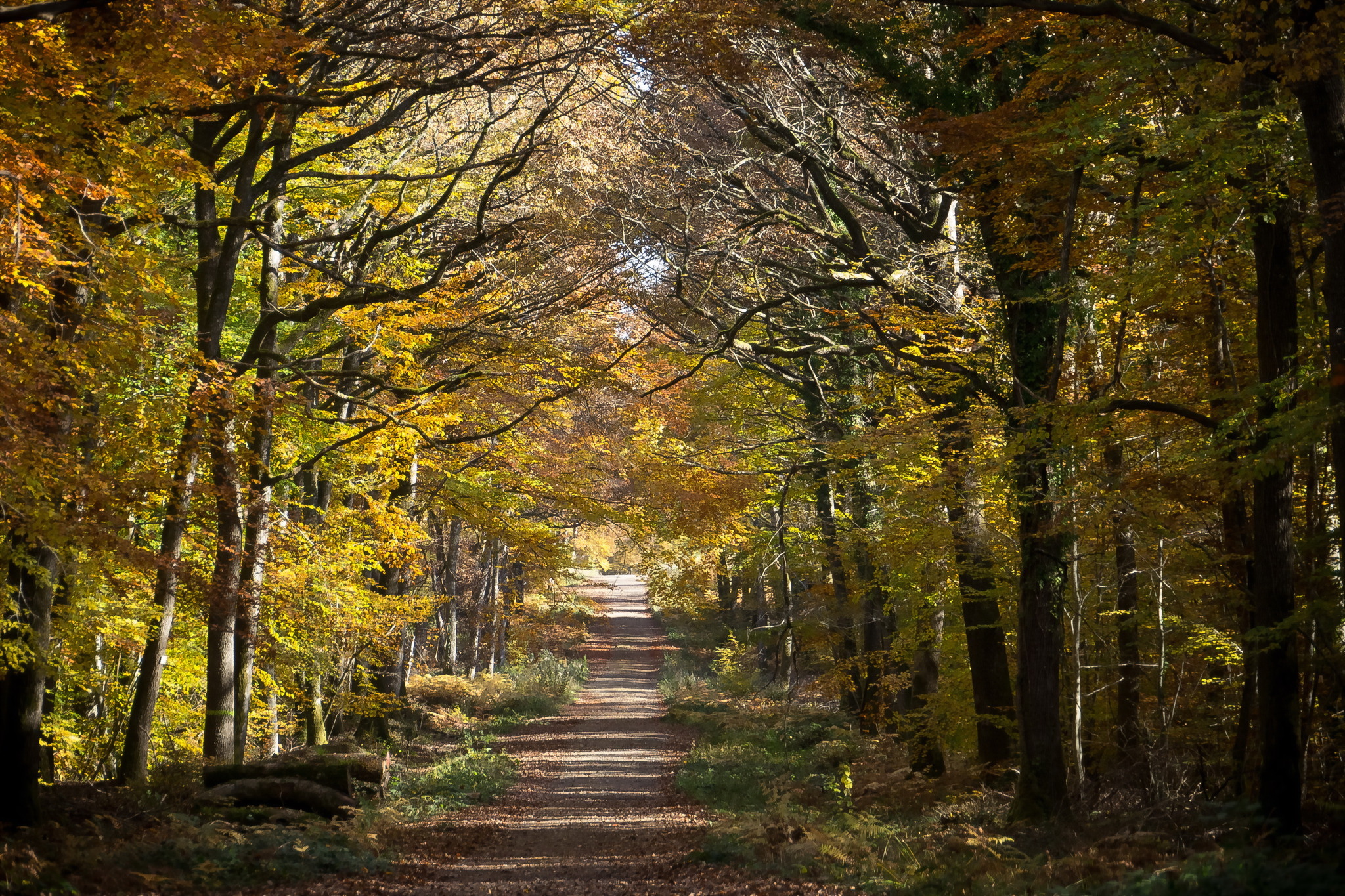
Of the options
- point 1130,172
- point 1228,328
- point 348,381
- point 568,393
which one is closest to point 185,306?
point 348,381

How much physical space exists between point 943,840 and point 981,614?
154 inches

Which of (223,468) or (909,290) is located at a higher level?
(909,290)

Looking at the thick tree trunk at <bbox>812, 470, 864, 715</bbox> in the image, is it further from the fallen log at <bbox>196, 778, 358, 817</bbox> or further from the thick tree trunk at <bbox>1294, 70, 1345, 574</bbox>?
the thick tree trunk at <bbox>1294, 70, 1345, 574</bbox>

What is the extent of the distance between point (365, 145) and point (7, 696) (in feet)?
29.3

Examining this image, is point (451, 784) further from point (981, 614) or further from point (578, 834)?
point (981, 614)

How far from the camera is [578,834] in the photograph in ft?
43.1

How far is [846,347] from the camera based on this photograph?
13836 millimetres

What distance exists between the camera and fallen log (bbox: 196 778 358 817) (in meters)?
10.6

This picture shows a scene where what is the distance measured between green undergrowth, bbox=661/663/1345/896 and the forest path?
0.60m

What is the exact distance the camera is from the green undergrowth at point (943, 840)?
6.47m

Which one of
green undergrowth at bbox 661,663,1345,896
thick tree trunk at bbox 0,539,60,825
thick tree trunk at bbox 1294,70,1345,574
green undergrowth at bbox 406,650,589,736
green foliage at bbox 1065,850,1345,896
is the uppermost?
thick tree trunk at bbox 1294,70,1345,574

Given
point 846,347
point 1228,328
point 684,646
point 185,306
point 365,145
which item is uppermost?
point 365,145

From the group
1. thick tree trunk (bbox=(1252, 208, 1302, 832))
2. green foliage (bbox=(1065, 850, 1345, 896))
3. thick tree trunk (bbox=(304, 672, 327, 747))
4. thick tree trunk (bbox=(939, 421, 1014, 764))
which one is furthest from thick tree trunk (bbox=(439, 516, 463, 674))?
green foliage (bbox=(1065, 850, 1345, 896))

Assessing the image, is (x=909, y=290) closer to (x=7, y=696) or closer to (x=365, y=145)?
(x=365, y=145)
